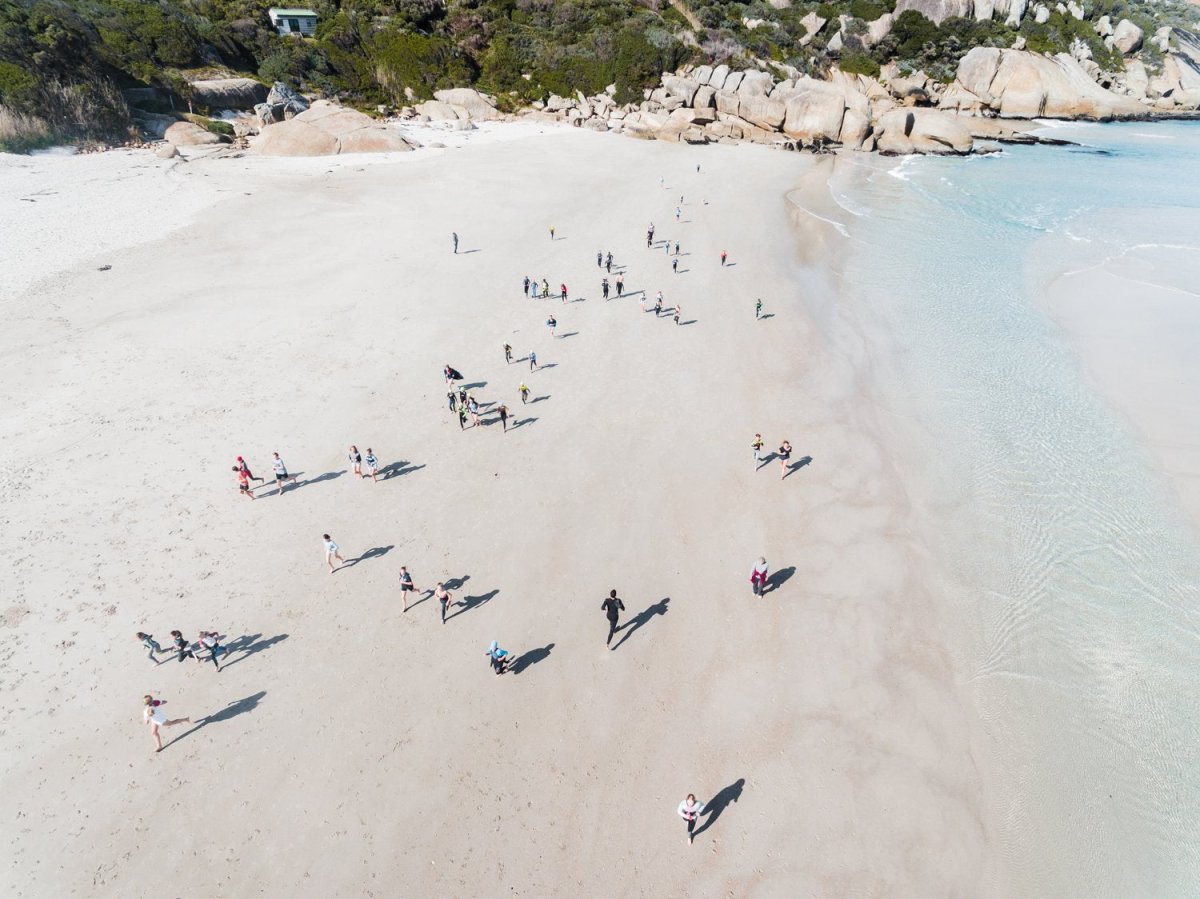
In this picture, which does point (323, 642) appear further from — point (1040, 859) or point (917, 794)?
point (1040, 859)

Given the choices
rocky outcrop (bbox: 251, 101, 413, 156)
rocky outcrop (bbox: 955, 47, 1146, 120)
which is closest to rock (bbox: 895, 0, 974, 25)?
rocky outcrop (bbox: 955, 47, 1146, 120)

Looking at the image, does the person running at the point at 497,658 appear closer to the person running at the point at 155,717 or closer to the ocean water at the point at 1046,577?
the person running at the point at 155,717

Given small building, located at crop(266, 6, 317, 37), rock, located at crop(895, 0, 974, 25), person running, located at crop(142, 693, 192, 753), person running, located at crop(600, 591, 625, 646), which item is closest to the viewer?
person running, located at crop(142, 693, 192, 753)

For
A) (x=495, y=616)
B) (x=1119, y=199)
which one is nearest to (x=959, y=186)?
(x=1119, y=199)

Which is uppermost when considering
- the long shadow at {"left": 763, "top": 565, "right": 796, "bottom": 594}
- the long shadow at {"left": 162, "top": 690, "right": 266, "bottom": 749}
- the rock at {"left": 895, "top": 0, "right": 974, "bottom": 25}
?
the rock at {"left": 895, "top": 0, "right": 974, "bottom": 25}

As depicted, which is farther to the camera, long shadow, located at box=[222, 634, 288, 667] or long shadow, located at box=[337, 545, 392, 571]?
long shadow, located at box=[337, 545, 392, 571]

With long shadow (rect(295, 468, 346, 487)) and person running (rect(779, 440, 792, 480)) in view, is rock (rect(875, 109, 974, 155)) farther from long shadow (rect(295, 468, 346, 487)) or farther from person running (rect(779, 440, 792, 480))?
long shadow (rect(295, 468, 346, 487))
